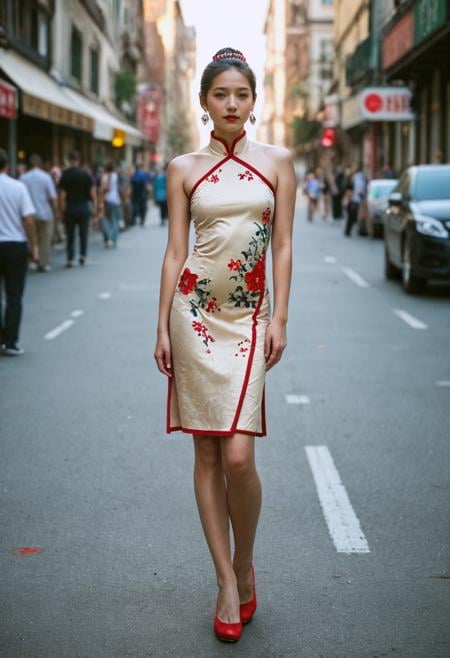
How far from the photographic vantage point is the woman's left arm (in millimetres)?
4211

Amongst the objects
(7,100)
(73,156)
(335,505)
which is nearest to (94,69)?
(7,100)

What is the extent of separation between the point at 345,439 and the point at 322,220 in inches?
1425

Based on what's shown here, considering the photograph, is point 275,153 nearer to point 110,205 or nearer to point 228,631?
point 228,631

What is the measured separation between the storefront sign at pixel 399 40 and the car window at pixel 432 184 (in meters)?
16.4

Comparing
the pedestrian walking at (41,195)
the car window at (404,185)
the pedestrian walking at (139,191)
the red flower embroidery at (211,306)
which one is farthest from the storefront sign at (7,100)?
the red flower embroidery at (211,306)

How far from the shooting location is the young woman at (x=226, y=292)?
4.13 m

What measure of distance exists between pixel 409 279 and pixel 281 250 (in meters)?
→ 12.4

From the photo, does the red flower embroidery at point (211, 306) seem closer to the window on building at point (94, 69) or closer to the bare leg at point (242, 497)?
the bare leg at point (242, 497)

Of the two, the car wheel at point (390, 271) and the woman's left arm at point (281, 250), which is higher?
the woman's left arm at point (281, 250)

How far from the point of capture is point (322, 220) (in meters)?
43.3

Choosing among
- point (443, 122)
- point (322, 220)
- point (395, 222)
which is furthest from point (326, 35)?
point (395, 222)

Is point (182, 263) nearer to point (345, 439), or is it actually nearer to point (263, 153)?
point (263, 153)

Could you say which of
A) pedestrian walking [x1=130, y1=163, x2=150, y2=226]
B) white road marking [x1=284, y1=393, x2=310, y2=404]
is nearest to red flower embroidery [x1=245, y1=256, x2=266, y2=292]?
white road marking [x1=284, y1=393, x2=310, y2=404]

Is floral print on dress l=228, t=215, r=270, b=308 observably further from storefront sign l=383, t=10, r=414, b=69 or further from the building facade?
→ storefront sign l=383, t=10, r=414, b=69
